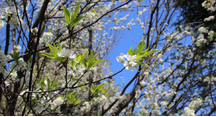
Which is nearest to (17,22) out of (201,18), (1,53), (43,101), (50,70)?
(1,53)

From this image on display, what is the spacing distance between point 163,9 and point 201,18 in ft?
10.3

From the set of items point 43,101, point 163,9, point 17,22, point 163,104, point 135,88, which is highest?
point 163,9

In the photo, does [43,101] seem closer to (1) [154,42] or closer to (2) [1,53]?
(2) [1,53]

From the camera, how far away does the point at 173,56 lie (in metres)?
4.74

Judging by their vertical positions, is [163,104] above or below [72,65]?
below

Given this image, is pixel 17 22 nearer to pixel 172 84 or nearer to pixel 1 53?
pixel 1 53

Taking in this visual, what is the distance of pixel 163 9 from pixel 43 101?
8.19ft

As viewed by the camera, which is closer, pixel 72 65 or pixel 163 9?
pixel 72 65

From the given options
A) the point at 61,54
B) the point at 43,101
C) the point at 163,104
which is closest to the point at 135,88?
the point at 163,104

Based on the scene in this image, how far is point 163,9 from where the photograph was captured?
104 inches

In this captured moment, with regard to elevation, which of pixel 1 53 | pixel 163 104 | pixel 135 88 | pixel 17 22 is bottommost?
pixel 163 104

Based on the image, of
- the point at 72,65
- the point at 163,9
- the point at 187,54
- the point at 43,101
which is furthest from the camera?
the point at 187,54

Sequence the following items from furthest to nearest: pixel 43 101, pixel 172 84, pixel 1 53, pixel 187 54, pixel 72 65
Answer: pixel 187 54, pixel 172 84, pixel 43 101, pixel 1 53, pixel 72 65

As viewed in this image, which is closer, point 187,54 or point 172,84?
point 172,84
